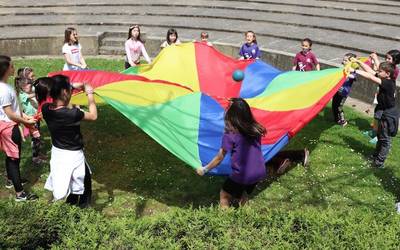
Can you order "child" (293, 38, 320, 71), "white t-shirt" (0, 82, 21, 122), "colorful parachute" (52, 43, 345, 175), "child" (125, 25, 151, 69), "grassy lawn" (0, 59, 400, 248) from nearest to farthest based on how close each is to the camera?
"white t-shirt" (0, 82, 21, 122) < "colorful parachute" (52, 43, 345, 175) < "grassy lawn" (0, 59, 400, 248) < "child" (293, 38, 320, 71) < "child" (125, 25, 151, 69)

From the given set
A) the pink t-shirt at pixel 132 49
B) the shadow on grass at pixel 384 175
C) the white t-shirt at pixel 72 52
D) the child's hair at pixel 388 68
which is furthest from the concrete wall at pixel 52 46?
the child's hair at pixel 388 68

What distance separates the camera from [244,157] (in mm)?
5281

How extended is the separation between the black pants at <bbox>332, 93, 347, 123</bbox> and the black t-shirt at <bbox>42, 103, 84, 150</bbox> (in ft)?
18.0

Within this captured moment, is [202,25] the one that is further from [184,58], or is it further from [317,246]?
[317,246]

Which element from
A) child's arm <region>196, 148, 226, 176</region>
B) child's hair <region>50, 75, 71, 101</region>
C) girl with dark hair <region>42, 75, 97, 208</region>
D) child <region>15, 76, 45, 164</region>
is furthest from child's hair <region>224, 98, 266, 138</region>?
child <region>15, 76, 45, 164</region>

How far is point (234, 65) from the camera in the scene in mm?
8203

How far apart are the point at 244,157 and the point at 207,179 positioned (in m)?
2.09

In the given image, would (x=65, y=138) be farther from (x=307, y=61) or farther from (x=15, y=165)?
(x=307, y=61)

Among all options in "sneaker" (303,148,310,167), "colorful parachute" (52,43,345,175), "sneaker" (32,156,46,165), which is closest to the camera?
"colorful parachute" (52,43,345,175)

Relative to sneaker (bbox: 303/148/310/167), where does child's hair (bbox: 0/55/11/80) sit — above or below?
above

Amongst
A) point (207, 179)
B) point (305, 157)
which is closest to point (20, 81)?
point (207, 179)

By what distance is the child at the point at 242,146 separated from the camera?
511 centimetres

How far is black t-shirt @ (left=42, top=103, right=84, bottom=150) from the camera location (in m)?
5.15

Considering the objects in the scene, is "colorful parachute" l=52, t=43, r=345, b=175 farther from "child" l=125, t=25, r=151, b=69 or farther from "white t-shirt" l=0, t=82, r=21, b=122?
"child" l=125, t=25, r=151, b=69
